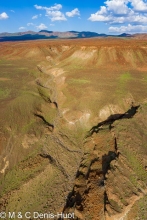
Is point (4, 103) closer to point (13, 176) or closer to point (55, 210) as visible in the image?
point (13, 176)

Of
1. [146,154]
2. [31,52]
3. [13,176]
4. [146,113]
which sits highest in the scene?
[31,52]

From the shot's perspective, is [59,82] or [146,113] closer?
[146,113]

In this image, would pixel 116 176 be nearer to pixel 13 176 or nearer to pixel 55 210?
pixel 55 210

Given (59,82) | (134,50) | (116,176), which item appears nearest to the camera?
(116,176)

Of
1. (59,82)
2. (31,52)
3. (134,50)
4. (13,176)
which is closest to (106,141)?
(13,176)

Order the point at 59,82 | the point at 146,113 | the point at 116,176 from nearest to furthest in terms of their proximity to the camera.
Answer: the point at 116,176
the point at 146,113
the point at 59,82

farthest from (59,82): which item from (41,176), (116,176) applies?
(116,176)

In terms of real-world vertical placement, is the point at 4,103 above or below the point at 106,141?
above
